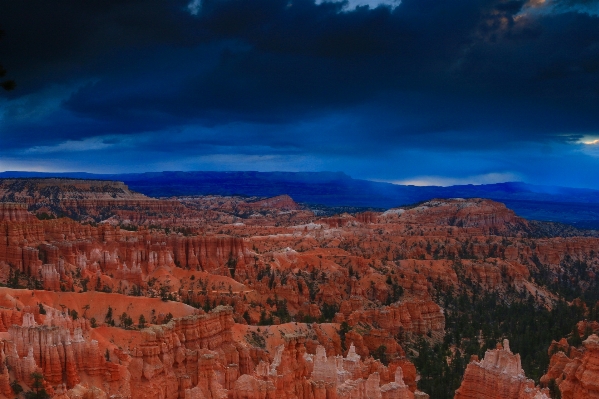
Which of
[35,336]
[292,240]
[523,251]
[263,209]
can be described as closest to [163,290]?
[35,336]

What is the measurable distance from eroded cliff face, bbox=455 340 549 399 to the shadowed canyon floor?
62 mm

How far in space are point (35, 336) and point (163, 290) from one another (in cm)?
2972

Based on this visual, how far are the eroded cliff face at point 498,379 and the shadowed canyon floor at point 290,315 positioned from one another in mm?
62

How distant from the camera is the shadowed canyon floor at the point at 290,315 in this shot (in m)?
26.5

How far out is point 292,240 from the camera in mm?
102625

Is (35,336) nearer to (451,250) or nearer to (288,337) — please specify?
(288,337)

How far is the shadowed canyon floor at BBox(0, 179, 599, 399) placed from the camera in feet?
86.9

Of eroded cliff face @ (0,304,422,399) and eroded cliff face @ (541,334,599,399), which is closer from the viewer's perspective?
eroded cliff face @ (541,334,599,399)

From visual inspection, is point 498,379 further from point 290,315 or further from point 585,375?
point 290,315

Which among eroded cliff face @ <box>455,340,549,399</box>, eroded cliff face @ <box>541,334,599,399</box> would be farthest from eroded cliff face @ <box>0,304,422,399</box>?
eroded cliff face @ <box>541,334,599,399</box>

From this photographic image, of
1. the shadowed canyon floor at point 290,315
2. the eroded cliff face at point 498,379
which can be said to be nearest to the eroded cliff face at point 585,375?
the shadowed canyon floor at point 290,315

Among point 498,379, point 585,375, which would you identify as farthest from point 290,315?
point 585,375

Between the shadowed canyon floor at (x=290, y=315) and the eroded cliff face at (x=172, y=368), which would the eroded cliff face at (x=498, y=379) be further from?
the eroded cliff face at (x=172, y=368)

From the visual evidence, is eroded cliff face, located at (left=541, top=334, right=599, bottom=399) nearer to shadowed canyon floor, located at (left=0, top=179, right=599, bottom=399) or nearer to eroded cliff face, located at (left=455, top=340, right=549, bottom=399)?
shadowed canyon floor, located at (left=0, top=179, right=599, bottom=399)
